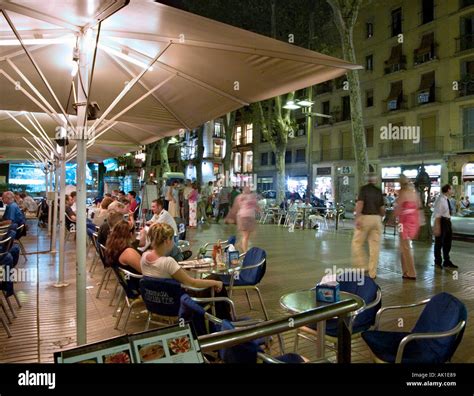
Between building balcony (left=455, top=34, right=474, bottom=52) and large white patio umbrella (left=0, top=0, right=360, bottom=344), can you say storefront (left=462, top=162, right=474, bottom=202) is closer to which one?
building balcony (left=455, top=34, right=474, bottom=52)

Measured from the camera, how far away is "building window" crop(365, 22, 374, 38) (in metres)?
33.1

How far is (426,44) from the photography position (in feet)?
92.9

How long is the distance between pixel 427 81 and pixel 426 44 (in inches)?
105

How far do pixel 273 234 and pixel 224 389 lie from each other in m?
12.4

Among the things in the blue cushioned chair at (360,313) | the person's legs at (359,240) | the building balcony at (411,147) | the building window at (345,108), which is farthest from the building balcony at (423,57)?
the blue cushioned chair at (360,313)

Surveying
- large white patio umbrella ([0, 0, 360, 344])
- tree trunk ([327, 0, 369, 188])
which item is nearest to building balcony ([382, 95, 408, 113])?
tree trunk ([327, 0, 369, 188])

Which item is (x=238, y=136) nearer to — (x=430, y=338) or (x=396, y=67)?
(x=396, y=67)

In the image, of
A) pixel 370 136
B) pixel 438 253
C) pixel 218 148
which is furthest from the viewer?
pixel 218 148

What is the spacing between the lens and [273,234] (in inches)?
566

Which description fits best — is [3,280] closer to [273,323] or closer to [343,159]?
[273,323]

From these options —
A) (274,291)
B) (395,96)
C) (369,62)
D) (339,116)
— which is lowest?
(274,291)

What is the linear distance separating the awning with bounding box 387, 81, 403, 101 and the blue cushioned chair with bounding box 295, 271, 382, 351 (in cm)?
3006

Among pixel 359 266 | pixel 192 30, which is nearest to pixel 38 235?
pixel 359 266

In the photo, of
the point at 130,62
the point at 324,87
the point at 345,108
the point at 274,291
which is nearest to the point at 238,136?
the point at 324,87
